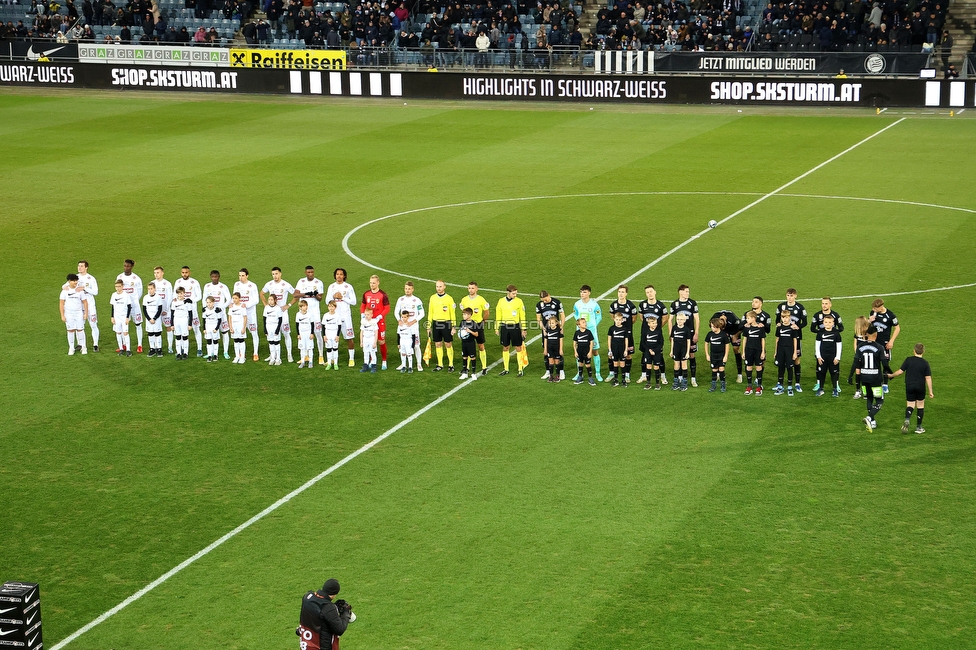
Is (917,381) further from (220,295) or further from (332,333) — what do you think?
(220,295)

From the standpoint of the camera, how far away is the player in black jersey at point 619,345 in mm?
19016

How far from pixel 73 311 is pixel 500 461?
8.70 meters

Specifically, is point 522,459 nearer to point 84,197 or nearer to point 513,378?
point 513,378

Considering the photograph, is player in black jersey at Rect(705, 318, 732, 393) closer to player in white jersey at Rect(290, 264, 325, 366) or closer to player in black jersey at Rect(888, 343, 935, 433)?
player in black jersey at Rect(888, 343, 935, 433)

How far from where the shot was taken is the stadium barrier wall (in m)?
48.0

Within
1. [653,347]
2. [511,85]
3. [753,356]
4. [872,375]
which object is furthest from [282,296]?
[511,85]

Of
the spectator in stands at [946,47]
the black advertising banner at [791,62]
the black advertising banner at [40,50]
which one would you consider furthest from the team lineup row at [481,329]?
the black advertising banner at [40,50]

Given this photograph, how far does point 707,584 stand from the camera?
41.9ft

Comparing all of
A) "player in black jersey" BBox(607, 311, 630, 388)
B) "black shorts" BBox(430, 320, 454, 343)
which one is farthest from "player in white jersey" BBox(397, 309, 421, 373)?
"player in black jersey" BBox(607, 311, 630, 388)

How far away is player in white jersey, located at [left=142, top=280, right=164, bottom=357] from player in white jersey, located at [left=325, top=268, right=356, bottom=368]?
2873 mm

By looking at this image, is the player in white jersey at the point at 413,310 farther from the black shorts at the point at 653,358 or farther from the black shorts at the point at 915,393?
the black shorts at the point at 915,393

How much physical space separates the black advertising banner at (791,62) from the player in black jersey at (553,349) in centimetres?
3286

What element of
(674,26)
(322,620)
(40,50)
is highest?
(674,26)

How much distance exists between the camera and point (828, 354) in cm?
1848
